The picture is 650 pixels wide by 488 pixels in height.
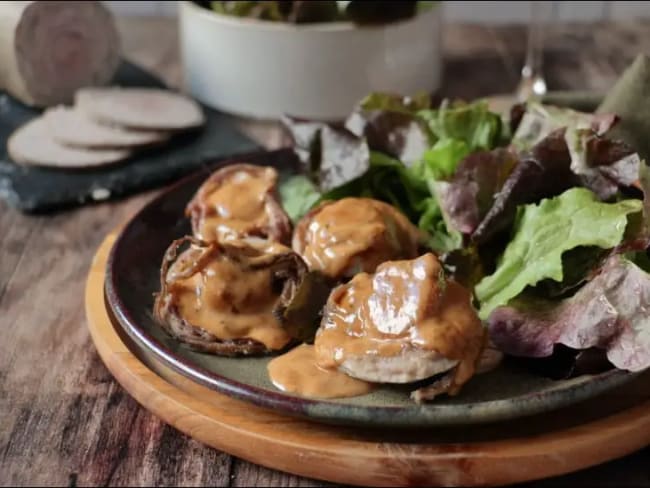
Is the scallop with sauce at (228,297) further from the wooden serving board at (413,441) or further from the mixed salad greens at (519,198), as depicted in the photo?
the mixed salad greens at (519,198)

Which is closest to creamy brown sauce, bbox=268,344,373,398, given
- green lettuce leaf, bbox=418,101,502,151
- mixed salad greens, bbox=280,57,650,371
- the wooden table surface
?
the wooden table surface

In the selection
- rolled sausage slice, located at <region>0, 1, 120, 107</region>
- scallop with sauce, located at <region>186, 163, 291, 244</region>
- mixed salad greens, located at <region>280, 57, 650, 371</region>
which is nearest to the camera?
mixed salad greens, located at <region>280, 57, 650, 371</region>

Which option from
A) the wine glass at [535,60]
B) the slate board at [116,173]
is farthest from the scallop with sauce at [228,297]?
the wine glass at [535,60]

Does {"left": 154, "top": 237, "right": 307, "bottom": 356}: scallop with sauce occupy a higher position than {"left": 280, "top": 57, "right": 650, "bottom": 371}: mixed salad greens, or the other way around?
{"left": 280, "top": 57, "right": 650, "bottom": 371}: mixed salad greens

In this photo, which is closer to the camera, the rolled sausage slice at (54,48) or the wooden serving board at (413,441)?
the wooden serving board at (413,441)

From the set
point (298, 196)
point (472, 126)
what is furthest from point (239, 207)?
point (472, 126)

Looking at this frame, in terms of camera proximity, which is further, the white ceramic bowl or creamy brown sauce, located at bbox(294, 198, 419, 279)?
the white ceramic bowl

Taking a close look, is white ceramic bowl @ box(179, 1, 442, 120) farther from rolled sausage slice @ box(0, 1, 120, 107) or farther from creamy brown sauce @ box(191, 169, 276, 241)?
creamy brown sauce @ box(191, 169, 276, 241)

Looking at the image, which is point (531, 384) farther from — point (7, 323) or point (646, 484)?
point (7, 323)

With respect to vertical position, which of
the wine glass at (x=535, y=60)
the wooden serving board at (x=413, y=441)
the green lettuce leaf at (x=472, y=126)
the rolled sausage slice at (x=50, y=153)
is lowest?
the rolled sausage slice at (x=50, y=153)
